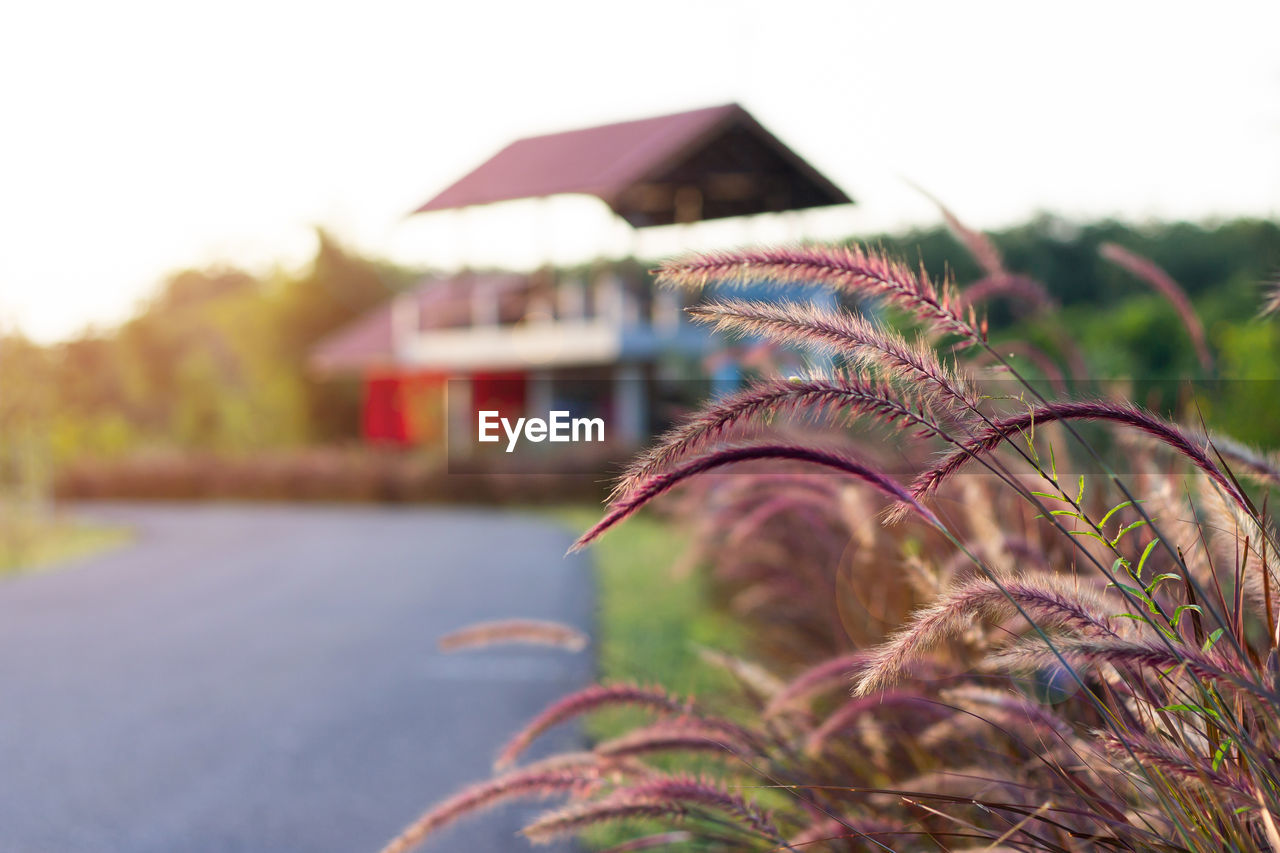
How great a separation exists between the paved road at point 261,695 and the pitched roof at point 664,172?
3.86m

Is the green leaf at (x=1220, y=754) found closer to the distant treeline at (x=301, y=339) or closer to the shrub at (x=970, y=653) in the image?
the shrub at (x=970, y=653)

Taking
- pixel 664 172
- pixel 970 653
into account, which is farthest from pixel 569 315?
pixel 970 653

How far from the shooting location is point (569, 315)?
2286cm

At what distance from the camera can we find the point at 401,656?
6.51 meters

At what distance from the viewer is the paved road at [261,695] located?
12.1 feet

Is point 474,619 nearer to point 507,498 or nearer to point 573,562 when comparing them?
point 573,562

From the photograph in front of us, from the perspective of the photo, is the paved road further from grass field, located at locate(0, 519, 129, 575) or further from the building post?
the building post

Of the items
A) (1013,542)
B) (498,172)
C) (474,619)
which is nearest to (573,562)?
(474,619)

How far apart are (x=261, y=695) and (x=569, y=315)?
700 inches

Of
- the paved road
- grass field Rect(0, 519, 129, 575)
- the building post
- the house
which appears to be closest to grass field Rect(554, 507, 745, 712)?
the paved road

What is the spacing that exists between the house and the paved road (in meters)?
4.43

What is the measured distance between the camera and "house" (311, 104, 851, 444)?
11.3 m

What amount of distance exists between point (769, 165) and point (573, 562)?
15.4 feet

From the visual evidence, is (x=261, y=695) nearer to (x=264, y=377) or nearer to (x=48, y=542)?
(x=48, y=542)
